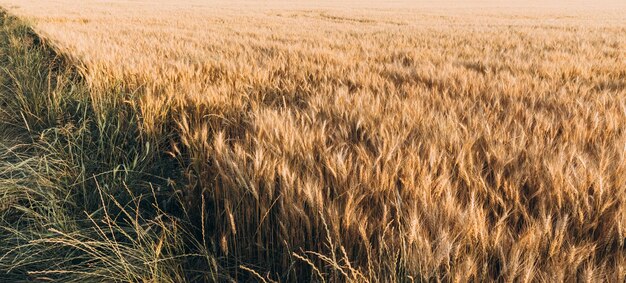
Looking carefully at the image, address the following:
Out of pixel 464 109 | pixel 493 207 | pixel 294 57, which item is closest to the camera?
pixel 493 207

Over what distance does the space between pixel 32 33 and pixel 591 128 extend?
8.49m

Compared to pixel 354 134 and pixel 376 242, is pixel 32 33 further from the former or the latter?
pixel 376 242

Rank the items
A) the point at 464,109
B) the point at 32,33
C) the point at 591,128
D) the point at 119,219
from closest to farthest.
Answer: the point at 119,219 → the point at 591,128 → the point at 464,109 → the point at 32,33

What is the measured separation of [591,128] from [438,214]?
1.23m

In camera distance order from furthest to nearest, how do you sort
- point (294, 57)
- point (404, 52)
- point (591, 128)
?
point (404, 52) → point (294, 57) → point (591, 128)

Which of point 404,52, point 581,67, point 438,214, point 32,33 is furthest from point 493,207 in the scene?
point 32,33

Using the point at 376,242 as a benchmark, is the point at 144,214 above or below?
below

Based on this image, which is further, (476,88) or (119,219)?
(476,88)

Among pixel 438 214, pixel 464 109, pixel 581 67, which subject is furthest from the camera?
pixel 581 67

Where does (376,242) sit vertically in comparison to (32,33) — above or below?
below

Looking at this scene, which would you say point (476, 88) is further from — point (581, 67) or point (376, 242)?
point (376, 242)

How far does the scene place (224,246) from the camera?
109 centimetres

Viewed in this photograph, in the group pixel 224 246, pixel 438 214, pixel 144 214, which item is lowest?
pixel 144 214

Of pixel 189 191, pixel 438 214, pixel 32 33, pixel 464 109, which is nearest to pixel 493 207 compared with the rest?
pixel 438 214
